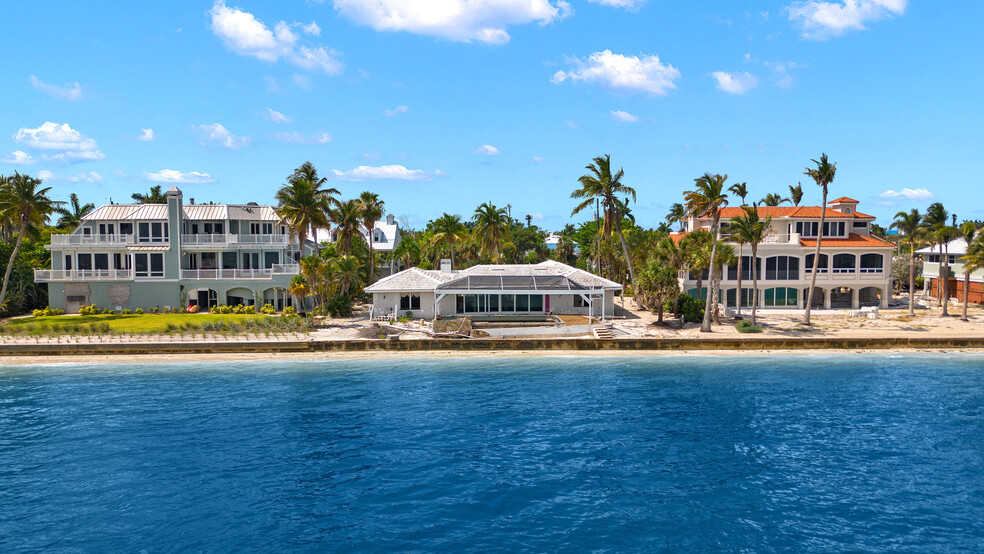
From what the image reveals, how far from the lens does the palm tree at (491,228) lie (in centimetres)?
7050

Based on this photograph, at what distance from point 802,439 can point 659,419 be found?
220 inches

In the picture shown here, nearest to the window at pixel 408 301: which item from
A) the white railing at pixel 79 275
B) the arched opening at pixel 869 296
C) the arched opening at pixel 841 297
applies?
the white railing at pixel 79 275

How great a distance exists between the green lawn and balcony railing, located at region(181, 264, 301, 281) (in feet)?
13.3

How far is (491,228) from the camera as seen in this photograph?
236 ft

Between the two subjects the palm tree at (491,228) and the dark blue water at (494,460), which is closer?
the dark blue water at (494,460)

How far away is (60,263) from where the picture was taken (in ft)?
178

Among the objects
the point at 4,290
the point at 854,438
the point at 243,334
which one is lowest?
the point at 854,438

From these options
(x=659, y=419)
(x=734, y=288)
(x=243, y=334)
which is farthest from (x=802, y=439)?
(x=243, y=334)

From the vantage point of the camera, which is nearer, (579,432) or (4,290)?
(579,432)

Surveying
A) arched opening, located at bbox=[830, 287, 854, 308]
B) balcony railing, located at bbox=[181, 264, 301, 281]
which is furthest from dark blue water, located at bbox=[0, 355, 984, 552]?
arched opening, located at bbox=[830, 287, 854, 308]

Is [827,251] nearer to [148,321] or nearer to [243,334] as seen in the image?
[243,334]

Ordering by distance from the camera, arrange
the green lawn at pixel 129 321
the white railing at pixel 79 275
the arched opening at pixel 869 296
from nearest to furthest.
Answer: the green lawn at pixel 129 321 → the white railing at pixel 79 275 → the arched opening at pixel 869 296

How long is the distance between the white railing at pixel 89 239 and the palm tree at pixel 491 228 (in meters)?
32.5

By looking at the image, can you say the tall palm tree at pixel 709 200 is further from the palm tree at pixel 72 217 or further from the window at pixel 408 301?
the palm tree at pixel 72 217
